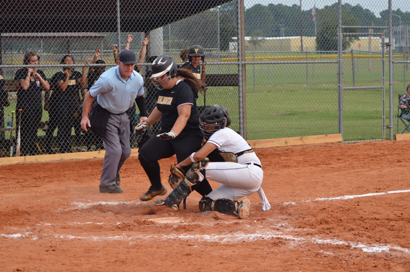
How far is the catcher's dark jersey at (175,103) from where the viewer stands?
4.96 m

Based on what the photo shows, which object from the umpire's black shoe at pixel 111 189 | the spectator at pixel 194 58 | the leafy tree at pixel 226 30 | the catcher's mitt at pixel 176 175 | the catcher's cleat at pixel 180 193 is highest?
the leafy tree at pixel 226 30

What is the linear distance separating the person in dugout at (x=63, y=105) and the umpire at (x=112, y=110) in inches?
124

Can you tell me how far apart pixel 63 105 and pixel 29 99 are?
2.14 ft

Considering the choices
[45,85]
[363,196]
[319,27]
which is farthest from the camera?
[319,27]

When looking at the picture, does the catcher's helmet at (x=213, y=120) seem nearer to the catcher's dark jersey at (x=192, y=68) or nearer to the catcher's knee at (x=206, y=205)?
the catcher's knee at (x=206, y=205)

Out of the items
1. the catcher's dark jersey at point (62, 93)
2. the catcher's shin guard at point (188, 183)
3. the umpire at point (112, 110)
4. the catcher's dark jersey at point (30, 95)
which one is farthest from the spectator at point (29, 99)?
the catcher's shin guard at point (188, 183)

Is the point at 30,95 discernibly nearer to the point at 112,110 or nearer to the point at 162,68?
the point at 112,110

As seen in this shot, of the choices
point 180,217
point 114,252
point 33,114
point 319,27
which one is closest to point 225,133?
point 180,217

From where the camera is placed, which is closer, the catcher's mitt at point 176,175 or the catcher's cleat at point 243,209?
the catcher's cleat at point 243,209

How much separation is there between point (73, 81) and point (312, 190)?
5418 mm

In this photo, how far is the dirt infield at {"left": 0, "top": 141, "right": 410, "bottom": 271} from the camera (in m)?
3.41

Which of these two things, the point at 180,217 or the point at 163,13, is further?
the point at 163,13

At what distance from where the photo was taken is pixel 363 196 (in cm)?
553

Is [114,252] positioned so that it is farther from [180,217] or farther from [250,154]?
[250,154]
